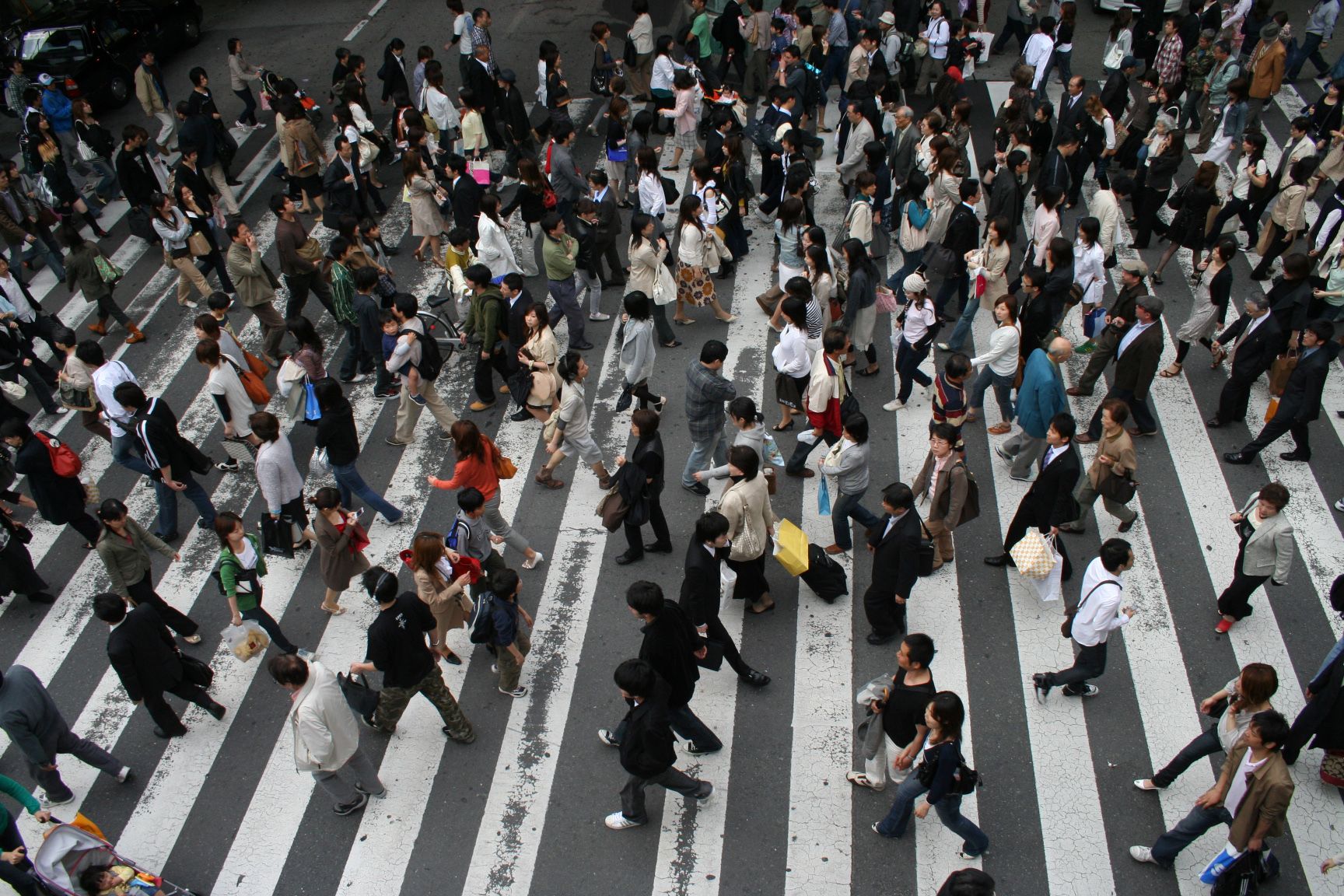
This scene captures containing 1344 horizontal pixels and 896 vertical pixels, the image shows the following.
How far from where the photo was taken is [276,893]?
701 cm

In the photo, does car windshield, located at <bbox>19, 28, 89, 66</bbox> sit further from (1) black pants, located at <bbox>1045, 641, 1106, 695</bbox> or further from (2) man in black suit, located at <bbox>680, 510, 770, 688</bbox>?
(1) black pants, located at <bbox>1045, 641, 1106, 695</bbox>

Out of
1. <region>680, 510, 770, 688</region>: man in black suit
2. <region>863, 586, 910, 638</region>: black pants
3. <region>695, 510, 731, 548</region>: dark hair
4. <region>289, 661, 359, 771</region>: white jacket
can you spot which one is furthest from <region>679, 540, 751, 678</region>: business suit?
<region>289, 661, 359, 771</region>: white jacket

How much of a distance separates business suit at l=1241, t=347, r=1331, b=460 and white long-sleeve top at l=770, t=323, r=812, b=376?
14.3 feet

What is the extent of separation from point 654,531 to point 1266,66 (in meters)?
12.6

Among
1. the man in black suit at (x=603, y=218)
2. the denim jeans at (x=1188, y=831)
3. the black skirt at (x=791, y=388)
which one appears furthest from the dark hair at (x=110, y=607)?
the denim jeans at (x=1188, y=831)

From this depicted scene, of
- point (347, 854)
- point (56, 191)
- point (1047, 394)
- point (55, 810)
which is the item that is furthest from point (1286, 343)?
point (56, 191)

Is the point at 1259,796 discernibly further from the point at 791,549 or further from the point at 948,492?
the point at 791,549

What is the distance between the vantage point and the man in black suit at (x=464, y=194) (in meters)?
12.5

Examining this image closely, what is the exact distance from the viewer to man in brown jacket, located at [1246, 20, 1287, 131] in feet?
49.4

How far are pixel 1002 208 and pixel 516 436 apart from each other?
6.31 metres

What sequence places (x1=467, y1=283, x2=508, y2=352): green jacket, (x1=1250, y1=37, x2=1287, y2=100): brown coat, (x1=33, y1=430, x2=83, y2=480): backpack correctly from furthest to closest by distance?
(x1=1250, y1=37, x2=1287, y2=100): brown coat → (x1=467, y1=283, x2=508, y2=352): green jacket → (x1=33, y1=430, x2=83, y2=480): backpack

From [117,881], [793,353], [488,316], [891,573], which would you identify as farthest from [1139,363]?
[117,881]

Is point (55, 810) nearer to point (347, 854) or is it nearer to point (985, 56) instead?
point (347, 854)

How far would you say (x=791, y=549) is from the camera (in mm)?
8359
